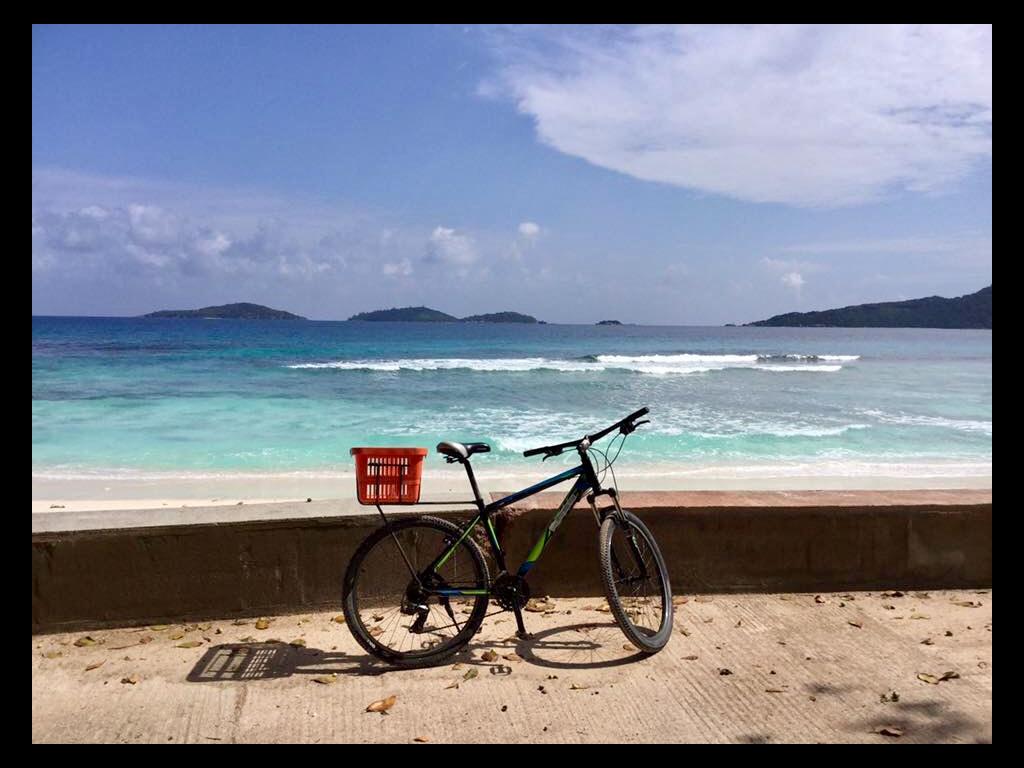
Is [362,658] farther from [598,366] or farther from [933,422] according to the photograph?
[598,366]

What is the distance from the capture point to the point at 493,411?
69.2 ft

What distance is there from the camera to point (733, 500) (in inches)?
190

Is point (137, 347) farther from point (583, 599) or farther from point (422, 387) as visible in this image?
point (583, 599)


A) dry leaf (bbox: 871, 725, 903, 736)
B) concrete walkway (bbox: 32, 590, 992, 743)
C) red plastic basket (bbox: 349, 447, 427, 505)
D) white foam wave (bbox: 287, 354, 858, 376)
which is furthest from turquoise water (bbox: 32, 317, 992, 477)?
dry leaf (bbox: 871, 725, 903, 736)

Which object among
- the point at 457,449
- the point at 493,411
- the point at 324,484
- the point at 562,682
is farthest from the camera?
the point at 493,411

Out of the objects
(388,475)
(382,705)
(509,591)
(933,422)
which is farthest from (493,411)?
(382,705)

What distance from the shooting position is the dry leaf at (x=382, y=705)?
11.2 feet

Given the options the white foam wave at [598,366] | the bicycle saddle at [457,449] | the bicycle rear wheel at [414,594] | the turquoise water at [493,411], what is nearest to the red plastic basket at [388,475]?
the bicycle saddle at [457,449]

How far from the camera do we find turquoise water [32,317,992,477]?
13.1 m

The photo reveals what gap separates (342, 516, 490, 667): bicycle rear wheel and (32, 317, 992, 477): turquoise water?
7137mm

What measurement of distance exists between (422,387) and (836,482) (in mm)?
18946

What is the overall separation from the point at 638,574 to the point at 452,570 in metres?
0.99

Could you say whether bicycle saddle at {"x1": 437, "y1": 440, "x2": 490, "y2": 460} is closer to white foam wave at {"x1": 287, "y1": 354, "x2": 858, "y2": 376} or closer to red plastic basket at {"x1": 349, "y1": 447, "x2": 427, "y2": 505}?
red plastic basket at {"x1": 349, "y1": 447, "x2": 427, "y2": 505}
